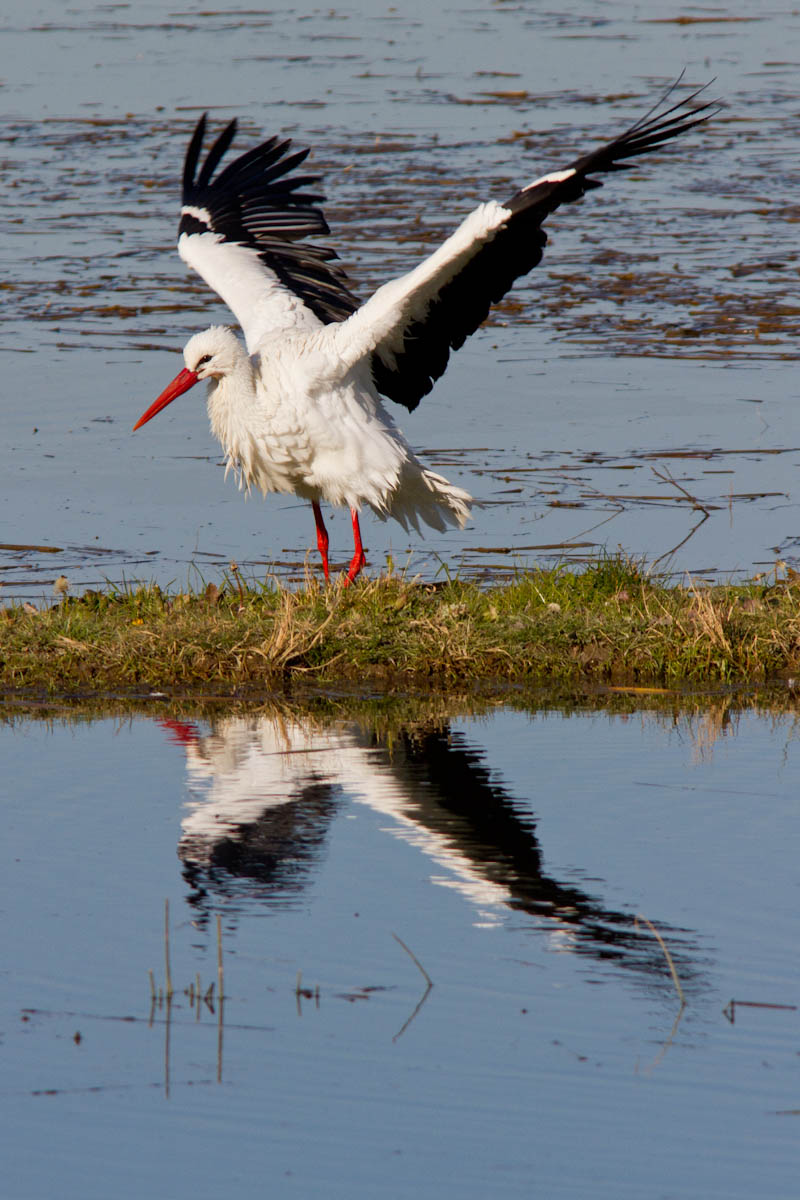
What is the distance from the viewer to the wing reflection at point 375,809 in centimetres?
485

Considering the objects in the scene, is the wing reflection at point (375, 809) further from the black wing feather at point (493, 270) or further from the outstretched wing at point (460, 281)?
the black wing feather at point (493, 270)

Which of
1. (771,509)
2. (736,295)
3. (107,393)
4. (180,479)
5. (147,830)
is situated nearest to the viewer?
(147,830)

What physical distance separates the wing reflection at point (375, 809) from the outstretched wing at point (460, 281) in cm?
201

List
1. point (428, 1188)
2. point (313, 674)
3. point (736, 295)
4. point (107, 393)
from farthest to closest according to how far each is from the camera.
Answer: point (736, 295) → point (107, 393) → point (313, 674) → point (428, 1188)

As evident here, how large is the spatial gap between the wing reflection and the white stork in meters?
1.91

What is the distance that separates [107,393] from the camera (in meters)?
11.9

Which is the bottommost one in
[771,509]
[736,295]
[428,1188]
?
[428,1188]

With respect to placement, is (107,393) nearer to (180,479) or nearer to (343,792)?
(180,479)

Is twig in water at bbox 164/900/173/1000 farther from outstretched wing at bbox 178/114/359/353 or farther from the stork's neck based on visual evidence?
outstretched wing at bbox 178/114/359/353

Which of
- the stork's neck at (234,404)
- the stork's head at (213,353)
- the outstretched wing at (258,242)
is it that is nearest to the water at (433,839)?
the stork's neck at (234,404)

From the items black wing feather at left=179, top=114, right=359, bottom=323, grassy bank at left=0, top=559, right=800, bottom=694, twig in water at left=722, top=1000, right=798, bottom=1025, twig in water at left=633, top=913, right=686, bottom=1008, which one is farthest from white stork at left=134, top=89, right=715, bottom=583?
twig in water at left=722, top=1000, right=798, bottom=1025

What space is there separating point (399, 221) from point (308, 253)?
6.54 metres

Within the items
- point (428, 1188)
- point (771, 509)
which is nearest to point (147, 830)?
point (428, 1188)

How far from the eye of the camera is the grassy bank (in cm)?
716
